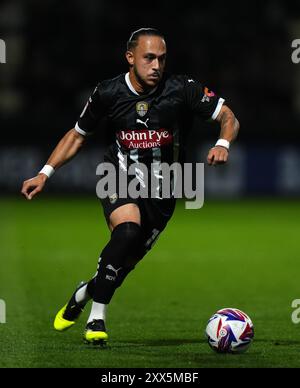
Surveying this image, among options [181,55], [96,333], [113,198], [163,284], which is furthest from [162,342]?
[181,55]

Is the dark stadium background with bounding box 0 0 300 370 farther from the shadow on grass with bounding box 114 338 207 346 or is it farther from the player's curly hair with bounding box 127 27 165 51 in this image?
the player's curly hair with bounding box 127 27 165 51

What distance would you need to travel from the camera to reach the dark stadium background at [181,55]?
72.4 feet

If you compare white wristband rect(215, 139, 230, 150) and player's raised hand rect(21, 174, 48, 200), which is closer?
white wristband rect(215, 139, 230, 150)

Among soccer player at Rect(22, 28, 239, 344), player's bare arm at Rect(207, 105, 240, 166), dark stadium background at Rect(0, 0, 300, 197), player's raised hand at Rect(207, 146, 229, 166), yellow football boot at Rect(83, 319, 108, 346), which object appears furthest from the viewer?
dark stadium background at Rect(0, 0, 300, 197)

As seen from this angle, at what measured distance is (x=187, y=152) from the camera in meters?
20.8

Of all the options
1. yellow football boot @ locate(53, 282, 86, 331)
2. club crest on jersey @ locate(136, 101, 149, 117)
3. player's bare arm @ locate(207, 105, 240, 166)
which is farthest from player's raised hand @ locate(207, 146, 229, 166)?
yellow football boot @ locate(53, 282, 86, 331)

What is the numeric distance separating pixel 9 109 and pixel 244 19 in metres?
5.94

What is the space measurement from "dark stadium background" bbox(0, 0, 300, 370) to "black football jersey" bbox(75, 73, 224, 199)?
8.62 feet

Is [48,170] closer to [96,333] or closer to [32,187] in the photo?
[32,187]

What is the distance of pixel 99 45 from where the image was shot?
2359 centimetres

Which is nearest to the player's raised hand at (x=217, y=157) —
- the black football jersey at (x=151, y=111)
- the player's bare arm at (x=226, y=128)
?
the player's bare arm at (x=226, y=128)

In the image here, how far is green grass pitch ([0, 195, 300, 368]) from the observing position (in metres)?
6.57

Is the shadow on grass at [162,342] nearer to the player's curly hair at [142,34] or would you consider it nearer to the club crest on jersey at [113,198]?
the club crest on jersey at [113,198]

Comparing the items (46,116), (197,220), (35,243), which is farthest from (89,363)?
(46,116)
